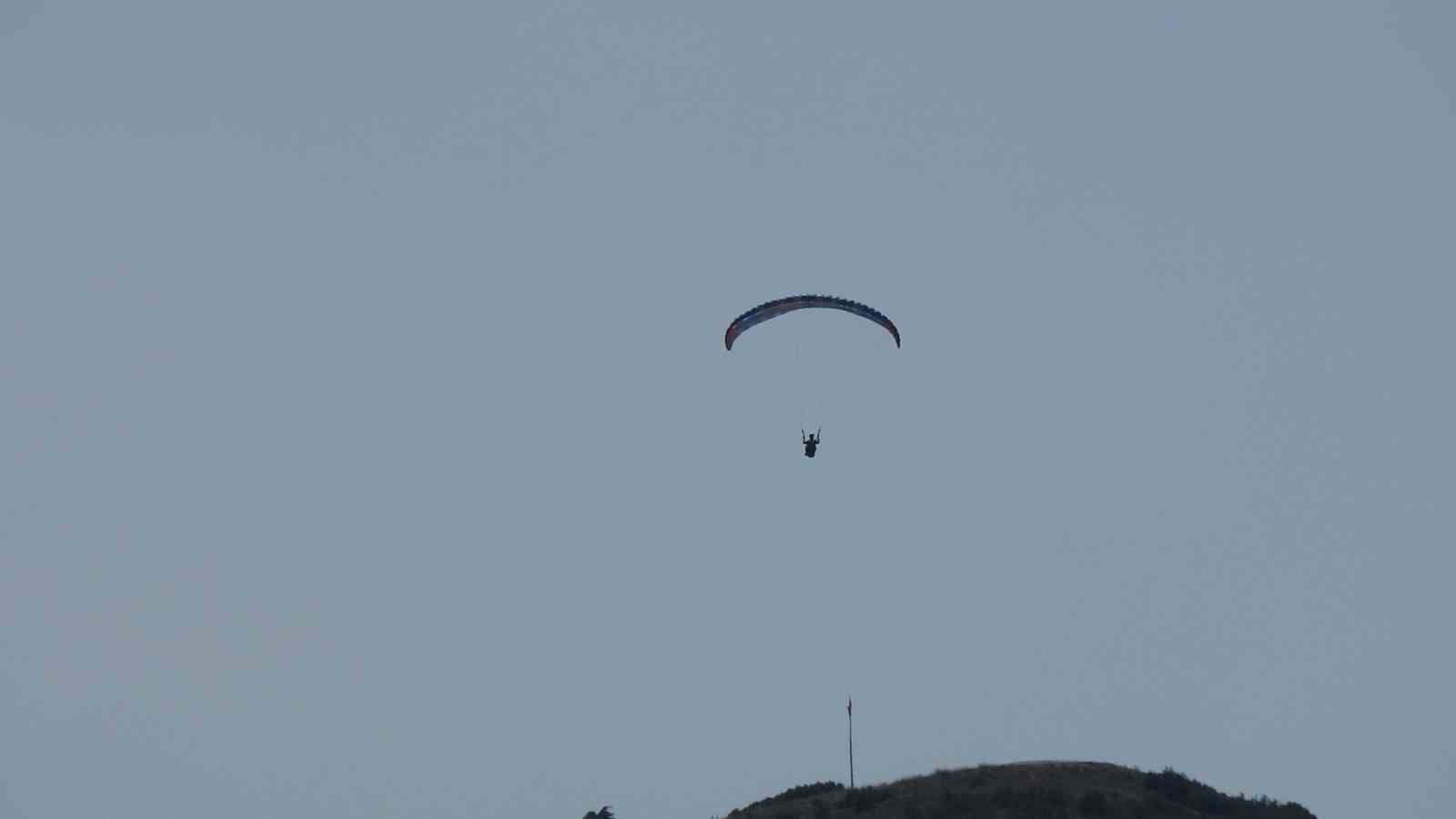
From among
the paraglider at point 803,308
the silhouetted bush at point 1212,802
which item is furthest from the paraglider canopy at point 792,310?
the silhouetted bush at point 1212,802

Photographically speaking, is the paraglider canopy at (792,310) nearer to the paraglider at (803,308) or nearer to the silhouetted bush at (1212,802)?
the paraglider at (803,308)

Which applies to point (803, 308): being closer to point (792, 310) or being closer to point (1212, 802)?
point (792, 310)

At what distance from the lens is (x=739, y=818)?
67500mm

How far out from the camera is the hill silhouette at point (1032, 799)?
62.7 meters

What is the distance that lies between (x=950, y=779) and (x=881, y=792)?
307 centimetres

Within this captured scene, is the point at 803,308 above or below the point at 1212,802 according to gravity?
above

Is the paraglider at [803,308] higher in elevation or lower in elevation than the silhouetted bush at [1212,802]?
higher

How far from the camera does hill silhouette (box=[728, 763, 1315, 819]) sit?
2469 inches

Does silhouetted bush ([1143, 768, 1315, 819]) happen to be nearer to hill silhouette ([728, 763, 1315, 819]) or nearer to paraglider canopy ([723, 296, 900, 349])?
hill silhouette ([728, 763, 1315, 819])

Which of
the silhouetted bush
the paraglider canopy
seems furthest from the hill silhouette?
the paraglider canopy

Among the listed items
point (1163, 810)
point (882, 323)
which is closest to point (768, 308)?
point (882, 323)

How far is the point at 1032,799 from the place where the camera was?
63156 mm

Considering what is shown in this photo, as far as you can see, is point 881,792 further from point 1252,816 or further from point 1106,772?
point 1252,816

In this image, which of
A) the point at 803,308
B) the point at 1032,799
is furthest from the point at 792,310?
the point at 1032,799
